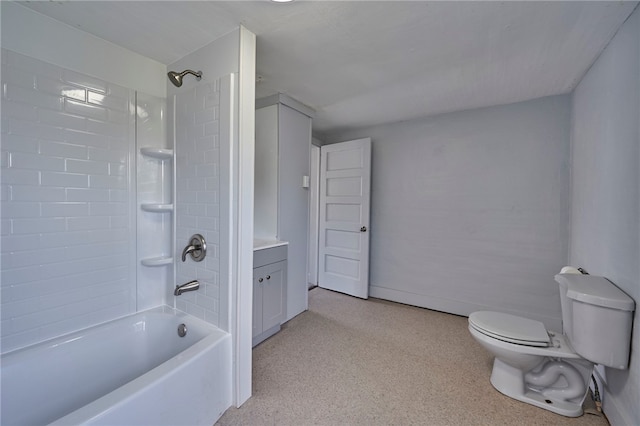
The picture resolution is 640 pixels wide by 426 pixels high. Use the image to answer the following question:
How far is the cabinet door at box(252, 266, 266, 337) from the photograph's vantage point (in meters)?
2.09

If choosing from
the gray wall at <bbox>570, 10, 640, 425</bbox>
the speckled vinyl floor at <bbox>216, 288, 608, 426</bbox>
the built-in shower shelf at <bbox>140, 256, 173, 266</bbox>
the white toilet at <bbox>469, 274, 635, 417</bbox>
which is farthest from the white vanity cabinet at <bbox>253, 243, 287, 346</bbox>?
the gray wall at <bbox>570, 10, 640, 425</bbox>

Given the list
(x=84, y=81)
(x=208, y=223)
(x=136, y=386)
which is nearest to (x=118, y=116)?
(x=84, y=81)

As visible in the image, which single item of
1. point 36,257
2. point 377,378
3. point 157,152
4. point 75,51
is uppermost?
point 75,51

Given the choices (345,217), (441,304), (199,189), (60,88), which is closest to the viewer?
(60,88)

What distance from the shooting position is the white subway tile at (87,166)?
1487 millimetres

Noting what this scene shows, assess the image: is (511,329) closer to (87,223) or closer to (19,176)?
(87,223)

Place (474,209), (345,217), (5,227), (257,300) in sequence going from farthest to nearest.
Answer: (345,217)
(474,209)
(257,300)
(5,227)

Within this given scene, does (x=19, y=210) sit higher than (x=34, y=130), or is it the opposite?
(x=34, y=130)

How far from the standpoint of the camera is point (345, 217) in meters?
3.35

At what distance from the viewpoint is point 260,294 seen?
84.7 inches

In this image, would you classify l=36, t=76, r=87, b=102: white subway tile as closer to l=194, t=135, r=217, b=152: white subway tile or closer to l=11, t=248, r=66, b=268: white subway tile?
l=194, t=135, r=217, b=152: white subway tile

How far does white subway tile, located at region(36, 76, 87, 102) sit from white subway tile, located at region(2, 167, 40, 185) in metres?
0.45

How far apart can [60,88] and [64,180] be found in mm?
513

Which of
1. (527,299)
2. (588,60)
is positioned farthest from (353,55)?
(527,299)
